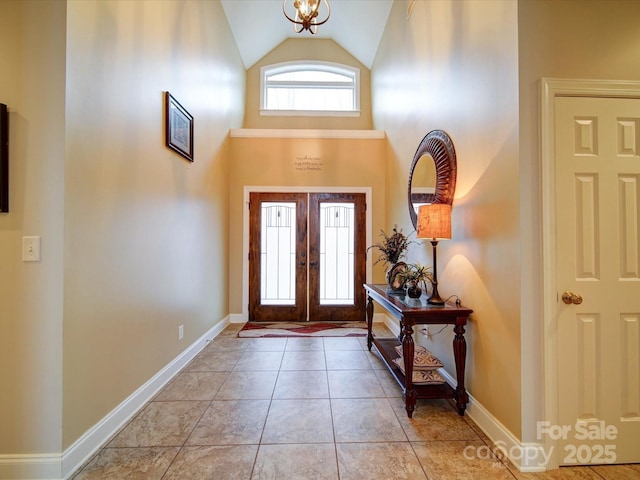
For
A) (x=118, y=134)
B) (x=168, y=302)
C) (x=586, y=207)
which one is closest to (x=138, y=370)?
(x=168, y=302)

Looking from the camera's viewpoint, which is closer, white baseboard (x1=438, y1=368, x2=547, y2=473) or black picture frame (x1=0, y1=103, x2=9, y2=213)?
black picture frame (x1=0, y1=103, x2=9, y2=213)

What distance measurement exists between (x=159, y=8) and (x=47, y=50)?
4.51ft

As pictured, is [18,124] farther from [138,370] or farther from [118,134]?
[138,370]

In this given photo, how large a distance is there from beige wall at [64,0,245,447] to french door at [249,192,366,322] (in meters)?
1.26

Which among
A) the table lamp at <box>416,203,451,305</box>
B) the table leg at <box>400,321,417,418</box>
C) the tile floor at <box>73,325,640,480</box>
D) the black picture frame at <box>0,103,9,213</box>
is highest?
the black picture frame at <box>0,103,9,213</box>

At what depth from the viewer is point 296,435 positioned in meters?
1.93

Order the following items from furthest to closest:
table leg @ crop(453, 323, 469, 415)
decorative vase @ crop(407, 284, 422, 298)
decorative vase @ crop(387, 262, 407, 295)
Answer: decorative vase @ crop(387, 262, 407, 295)
decorative vase @ crop(407, 284, 422, 298)
table leg @ crop(453, 323, 469, 415)

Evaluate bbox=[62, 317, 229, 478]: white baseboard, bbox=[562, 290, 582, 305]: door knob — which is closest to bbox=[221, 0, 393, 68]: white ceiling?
bbox=[562, 290, 582, 305]: door knob

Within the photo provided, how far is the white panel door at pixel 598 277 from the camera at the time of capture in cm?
167

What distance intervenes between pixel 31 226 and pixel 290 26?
221 inches

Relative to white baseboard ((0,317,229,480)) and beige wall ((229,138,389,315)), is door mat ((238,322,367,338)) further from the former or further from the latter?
white baseboard ((0,317,229,480))

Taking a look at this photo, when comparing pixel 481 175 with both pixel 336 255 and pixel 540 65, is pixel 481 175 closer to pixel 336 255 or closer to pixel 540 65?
pixel 540 65

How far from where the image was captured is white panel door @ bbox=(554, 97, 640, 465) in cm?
167

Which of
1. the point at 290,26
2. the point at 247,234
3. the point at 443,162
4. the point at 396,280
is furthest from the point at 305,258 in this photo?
the point at 290,26
